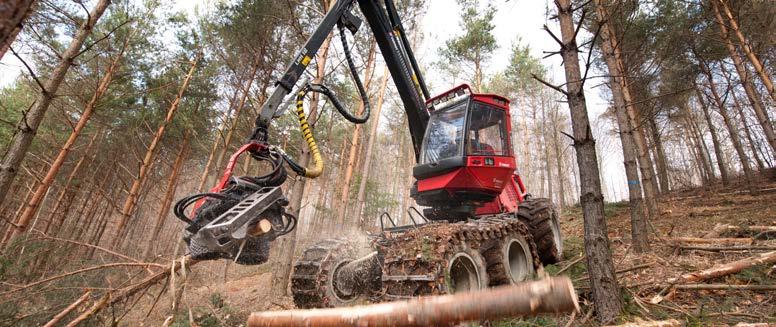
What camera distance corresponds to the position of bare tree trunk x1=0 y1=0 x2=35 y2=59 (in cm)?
100

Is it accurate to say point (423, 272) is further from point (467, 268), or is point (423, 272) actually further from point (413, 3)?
point (413, 3)

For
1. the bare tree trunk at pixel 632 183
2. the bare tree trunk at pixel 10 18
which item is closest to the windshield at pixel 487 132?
the bare tree trunk at pixel 632 183

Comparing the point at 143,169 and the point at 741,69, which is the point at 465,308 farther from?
the point at 741,69

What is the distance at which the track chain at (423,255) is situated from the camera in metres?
3.15

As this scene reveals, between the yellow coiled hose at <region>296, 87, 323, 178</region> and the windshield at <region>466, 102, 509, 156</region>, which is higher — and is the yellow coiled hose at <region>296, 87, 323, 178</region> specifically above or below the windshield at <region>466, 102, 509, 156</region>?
below

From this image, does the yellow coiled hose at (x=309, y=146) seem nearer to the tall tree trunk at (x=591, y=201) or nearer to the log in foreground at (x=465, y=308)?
the log in foreground at (x=465, y=308)

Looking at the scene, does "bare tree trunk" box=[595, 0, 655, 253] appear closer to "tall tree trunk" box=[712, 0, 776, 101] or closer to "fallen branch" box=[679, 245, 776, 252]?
"fallen branch" box=[679, 245, 776, 252]

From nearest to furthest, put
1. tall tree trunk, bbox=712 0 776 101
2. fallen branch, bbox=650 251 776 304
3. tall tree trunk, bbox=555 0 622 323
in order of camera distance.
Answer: tall tree trunk, bbox=555 0 622 323
fallen branch, bbox=650 251 776 304
tall tree trunk, bbox=712 0 776 101

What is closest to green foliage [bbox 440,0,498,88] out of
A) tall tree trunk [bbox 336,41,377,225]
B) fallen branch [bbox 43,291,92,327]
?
tall tree trunk [bbox 336,41,377,225]

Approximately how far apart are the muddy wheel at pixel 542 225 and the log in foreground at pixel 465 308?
4838 millimetres

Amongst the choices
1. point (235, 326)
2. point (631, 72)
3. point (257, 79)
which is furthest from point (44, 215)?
point (631, 72)

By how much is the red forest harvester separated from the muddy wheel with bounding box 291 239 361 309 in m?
0.01

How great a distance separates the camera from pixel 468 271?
3834 millimetres

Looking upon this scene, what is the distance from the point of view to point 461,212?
539 centimetres
